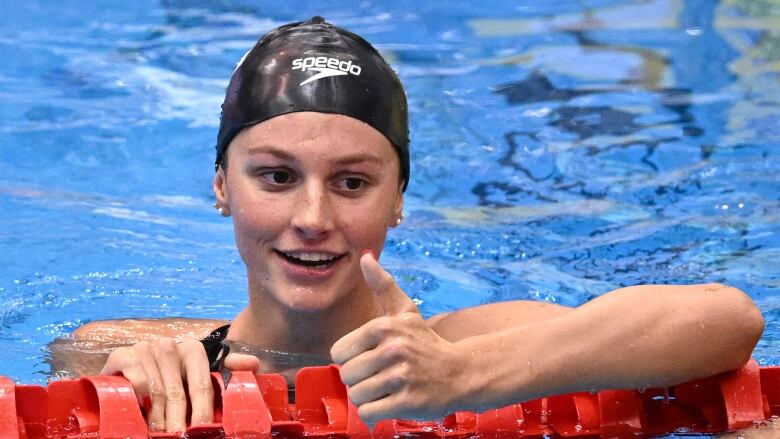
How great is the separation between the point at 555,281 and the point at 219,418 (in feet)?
9.54

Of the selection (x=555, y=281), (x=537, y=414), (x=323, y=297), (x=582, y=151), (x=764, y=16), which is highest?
(x=764, y=16)

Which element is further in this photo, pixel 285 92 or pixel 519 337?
pixel 285 92

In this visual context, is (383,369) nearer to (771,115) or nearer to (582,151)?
(582,151)

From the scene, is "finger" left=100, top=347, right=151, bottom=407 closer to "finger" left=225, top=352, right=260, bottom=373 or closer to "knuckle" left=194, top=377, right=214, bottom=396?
"knuckle" left=194, top=377, right=214, bottom=396

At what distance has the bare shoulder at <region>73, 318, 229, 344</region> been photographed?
4.27 metres

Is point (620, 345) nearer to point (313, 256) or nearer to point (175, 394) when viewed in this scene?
point (313, 256)

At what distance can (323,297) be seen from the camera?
3203 millimetres

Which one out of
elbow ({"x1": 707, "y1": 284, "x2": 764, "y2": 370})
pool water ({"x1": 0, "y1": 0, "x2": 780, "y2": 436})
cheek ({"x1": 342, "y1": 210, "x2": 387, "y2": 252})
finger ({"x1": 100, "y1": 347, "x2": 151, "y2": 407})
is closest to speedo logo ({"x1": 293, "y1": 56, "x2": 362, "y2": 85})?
cheek ({"x1": 342, "y1": 210, "x2": 387, "y2": 252})

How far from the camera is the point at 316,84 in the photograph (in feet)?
11.2

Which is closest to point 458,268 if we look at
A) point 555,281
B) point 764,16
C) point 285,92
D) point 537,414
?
point 555,281

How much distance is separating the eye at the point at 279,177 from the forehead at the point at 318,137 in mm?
63

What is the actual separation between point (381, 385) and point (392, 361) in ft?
0.18

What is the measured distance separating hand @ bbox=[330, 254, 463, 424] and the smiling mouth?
2.63 ft

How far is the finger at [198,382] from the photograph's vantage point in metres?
2.68
